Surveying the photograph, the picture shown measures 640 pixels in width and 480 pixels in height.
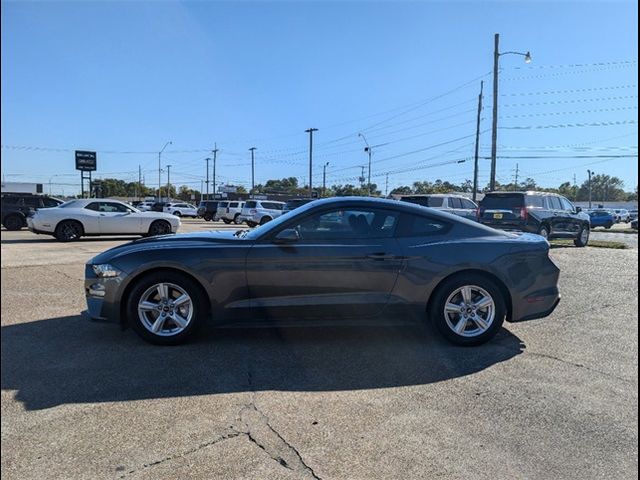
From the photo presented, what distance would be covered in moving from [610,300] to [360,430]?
5473 mm

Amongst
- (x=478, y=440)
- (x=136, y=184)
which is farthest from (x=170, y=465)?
(x=136, y=184)

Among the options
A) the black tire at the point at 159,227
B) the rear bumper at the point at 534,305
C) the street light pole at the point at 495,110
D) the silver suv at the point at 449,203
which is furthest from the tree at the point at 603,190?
the rear bumper at the point at 534,305

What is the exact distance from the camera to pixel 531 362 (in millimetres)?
4406

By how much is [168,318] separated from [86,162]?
3786 centimetres

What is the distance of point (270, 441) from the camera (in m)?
2.95

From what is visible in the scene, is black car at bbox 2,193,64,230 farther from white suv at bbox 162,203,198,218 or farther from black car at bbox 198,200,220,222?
white suv at bbox 162,203,198,218

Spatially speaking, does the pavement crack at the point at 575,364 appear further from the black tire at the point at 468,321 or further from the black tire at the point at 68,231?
the black tire at the point at 68,231

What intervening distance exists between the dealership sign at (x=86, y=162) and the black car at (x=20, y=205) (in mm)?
16461

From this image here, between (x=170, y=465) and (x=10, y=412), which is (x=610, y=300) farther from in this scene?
(x=10, y=412)

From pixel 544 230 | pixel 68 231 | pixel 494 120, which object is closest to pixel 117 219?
pixel 68 231

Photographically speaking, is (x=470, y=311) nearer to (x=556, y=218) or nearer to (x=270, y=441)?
(x=270, y=441)

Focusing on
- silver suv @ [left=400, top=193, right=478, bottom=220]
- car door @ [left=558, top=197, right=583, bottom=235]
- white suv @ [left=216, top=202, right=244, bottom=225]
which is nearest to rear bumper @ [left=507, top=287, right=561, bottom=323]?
car door @ [left=558, top=197, right=583, bottom=235]

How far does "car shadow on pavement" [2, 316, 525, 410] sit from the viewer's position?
356cm

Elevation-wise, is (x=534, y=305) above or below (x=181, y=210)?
below
